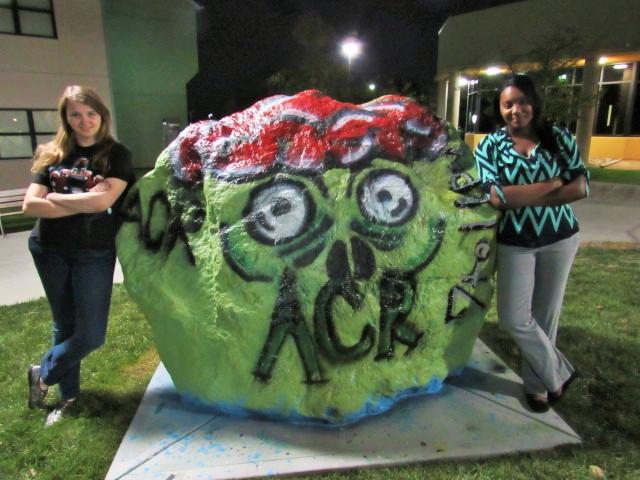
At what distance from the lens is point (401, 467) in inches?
95.0

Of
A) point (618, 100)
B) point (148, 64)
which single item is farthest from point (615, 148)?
point (148, 64)

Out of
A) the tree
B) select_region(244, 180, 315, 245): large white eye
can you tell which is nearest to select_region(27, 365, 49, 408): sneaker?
select_region(244, 180, 315, 245): large white eye

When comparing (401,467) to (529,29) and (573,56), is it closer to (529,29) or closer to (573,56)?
(573,56)

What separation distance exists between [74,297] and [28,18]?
12755mm

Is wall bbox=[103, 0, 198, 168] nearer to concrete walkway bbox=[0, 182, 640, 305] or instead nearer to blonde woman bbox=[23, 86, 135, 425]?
concrete walkway bbox=[0, 182, 640, 305]

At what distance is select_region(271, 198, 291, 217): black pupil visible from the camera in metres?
2.50

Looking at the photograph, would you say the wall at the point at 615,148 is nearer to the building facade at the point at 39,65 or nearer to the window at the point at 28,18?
the building facade at the point at 39,65

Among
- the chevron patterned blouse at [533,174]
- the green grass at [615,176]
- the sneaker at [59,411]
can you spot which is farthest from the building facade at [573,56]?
the sneaker at [59,411]

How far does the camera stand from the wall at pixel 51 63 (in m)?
12.1

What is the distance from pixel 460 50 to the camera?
1756cm

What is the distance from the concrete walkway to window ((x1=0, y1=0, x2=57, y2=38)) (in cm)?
688

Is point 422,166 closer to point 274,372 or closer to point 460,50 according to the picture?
point 274,372

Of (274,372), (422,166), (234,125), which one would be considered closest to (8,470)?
(274,372)

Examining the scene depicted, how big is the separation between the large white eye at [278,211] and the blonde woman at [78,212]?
698mm
